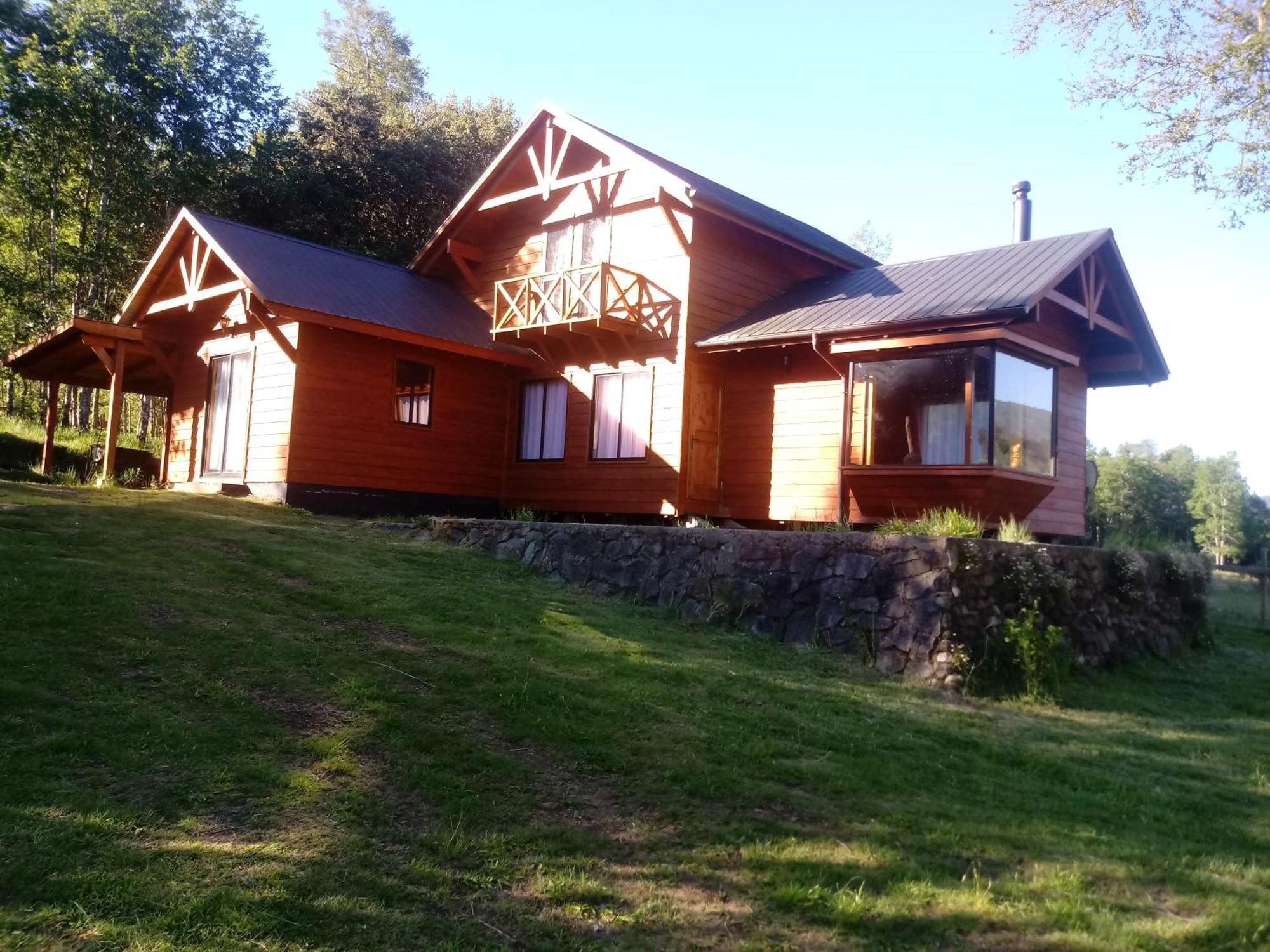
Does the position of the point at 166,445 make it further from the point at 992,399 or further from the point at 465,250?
the point at 992,399

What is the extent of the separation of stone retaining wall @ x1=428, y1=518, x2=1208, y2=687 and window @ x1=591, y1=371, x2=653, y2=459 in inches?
153

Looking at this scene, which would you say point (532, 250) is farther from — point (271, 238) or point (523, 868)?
point (523, 868)

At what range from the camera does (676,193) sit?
1531 cm

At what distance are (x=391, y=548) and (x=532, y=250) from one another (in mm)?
8427

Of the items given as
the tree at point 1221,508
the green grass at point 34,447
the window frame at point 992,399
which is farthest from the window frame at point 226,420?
the tree at point 1221,508

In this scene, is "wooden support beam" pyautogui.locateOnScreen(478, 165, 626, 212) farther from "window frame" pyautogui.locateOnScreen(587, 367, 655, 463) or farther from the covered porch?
the covered porch

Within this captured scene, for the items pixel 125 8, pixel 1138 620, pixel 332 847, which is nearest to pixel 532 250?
pixel 1138 620

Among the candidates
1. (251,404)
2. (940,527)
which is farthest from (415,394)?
(940,527)

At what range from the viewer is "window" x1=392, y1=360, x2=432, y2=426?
55.0ft

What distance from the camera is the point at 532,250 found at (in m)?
18.6

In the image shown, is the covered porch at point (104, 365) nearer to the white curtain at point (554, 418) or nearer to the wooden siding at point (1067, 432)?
the white curtain at point (554, 418)

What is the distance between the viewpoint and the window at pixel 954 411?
507 inches

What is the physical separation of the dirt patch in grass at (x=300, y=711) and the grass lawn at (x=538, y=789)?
2 centimetres

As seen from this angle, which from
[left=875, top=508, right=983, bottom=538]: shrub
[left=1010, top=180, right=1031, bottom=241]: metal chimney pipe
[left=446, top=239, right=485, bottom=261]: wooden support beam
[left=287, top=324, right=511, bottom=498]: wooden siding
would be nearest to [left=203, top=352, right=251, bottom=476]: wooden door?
[left=287, top=324, right=511, bottom=498]: wooden siding
